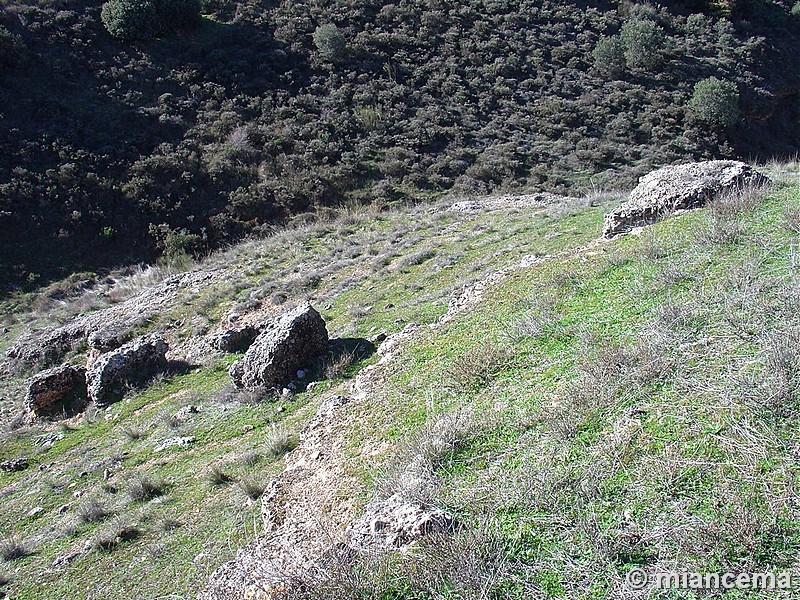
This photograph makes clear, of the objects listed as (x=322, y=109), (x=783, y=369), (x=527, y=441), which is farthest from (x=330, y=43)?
(x=783, y=369)

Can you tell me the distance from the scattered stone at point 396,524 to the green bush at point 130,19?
92.1 ft

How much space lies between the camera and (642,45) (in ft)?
92.1

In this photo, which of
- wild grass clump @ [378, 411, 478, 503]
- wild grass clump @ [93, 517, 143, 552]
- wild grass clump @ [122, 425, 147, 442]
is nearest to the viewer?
wild grass clump @ [378, 411, 478, 503]

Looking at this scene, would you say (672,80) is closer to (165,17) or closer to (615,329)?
→ (165,17)

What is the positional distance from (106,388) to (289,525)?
610cm

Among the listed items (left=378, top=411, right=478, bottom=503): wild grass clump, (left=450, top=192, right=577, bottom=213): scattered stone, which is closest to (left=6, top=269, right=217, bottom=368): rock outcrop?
(left=450, top=192, right=577, bottom=213): scattered stone

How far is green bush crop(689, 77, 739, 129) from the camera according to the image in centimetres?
2472

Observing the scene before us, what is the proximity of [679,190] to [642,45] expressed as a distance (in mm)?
24322

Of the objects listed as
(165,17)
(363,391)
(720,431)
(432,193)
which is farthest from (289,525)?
(165,17)

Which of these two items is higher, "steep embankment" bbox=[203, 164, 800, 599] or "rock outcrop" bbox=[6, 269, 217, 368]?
"steep embankment" bbox=[203, 164, 800, 599]

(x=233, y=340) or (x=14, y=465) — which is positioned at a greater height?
(x=233, y=340)

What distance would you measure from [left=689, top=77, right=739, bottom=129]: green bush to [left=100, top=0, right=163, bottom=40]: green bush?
83.0 ft

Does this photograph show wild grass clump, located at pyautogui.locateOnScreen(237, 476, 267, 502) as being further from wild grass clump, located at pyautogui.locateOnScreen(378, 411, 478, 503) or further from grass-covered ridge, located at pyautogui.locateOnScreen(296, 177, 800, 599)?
wild grass clump, located at pyautogui.locateOnScreen(378, 411, 478, 503)

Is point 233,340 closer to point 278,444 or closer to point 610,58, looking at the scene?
point 278,444
